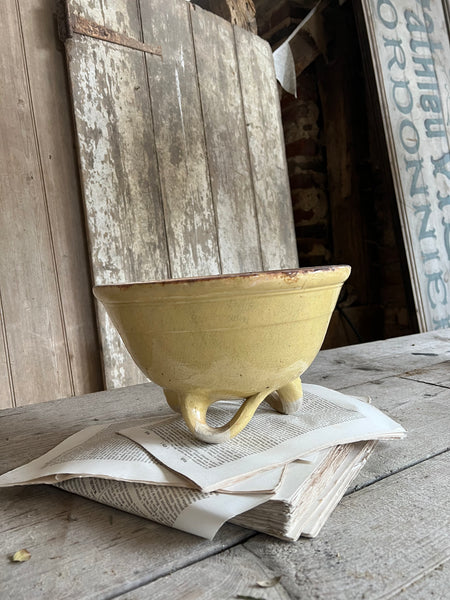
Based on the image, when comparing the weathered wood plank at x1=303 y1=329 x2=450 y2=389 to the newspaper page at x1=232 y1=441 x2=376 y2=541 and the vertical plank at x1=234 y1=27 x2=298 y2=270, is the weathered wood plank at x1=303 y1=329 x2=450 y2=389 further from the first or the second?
the vertical plank at x1=234 y1=27 x2=298 y2=270

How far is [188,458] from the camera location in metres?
0.47

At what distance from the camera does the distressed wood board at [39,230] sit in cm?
127

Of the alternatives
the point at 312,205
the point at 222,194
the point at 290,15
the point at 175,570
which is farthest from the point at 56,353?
the point at 290,15

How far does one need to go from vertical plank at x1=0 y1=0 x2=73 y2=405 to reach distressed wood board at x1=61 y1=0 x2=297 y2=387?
0.39 feet

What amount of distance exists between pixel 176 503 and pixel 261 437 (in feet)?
0.42

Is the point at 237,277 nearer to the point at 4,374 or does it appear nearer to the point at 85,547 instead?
the point at 85,547

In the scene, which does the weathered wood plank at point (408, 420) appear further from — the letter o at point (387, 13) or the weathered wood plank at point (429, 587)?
the letter o at point (387, 13)

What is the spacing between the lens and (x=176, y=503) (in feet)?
1.36

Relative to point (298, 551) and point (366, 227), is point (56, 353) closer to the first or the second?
point (298, 551)

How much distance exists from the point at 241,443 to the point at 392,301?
6.57 ft

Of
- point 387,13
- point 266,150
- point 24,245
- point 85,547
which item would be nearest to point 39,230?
point 24,245

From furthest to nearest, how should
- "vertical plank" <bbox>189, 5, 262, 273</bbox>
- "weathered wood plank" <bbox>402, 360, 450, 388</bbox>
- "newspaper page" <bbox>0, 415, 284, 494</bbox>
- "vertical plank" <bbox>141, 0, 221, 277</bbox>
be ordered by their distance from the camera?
"vertical plank" <bbox>189, 5, 262, 273</bbox> < "vertical plank" <bbox>141, 0, 221, 277</bbox> < "weathered wood plank" <bbox>402, 360, 450, 388</bbox> < "newspaper page" <bbox>0, 415, 284, 494</bbox>

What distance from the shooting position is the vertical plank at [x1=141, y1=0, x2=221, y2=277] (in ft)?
4.93

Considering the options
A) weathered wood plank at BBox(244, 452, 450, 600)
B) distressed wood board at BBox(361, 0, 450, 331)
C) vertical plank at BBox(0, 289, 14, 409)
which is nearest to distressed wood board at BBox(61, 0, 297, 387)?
vertical plank at BBox(0, 289, 14, 409)
